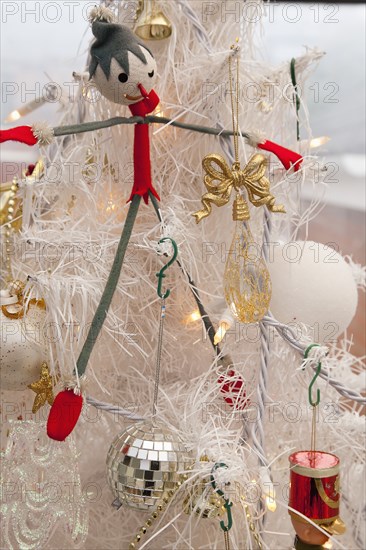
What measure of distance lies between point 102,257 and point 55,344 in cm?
10

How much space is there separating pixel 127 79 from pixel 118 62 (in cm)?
2

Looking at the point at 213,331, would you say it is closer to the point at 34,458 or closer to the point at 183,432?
the point at 183,432

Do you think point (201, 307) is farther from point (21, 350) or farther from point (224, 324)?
point (21, 350)

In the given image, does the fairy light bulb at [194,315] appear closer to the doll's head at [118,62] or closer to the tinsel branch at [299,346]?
the tinsel branch at [299,346]

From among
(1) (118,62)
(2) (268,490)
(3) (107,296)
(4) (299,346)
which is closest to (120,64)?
(1) (118,62)

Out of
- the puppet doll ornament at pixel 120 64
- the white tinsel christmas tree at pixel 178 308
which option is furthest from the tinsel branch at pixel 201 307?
the puppet doll ornament at pixel 120 64

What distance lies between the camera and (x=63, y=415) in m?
0.65

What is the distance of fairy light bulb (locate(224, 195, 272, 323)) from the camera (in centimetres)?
67

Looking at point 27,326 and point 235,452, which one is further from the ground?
point 27,326

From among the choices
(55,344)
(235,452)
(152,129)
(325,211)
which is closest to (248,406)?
(235,452)

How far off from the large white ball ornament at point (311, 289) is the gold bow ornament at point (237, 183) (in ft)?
0.29

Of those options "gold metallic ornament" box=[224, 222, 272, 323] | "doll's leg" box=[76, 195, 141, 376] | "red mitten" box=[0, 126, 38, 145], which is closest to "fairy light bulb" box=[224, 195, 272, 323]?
"gold metallic ornament" box=[224, 222, 272, 323]

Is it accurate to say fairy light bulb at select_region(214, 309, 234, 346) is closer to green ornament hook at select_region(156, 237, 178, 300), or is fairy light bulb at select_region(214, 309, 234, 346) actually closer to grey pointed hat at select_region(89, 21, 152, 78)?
green ornament hook at select_region(156, 237, 178, 300)

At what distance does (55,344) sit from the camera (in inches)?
27.8
